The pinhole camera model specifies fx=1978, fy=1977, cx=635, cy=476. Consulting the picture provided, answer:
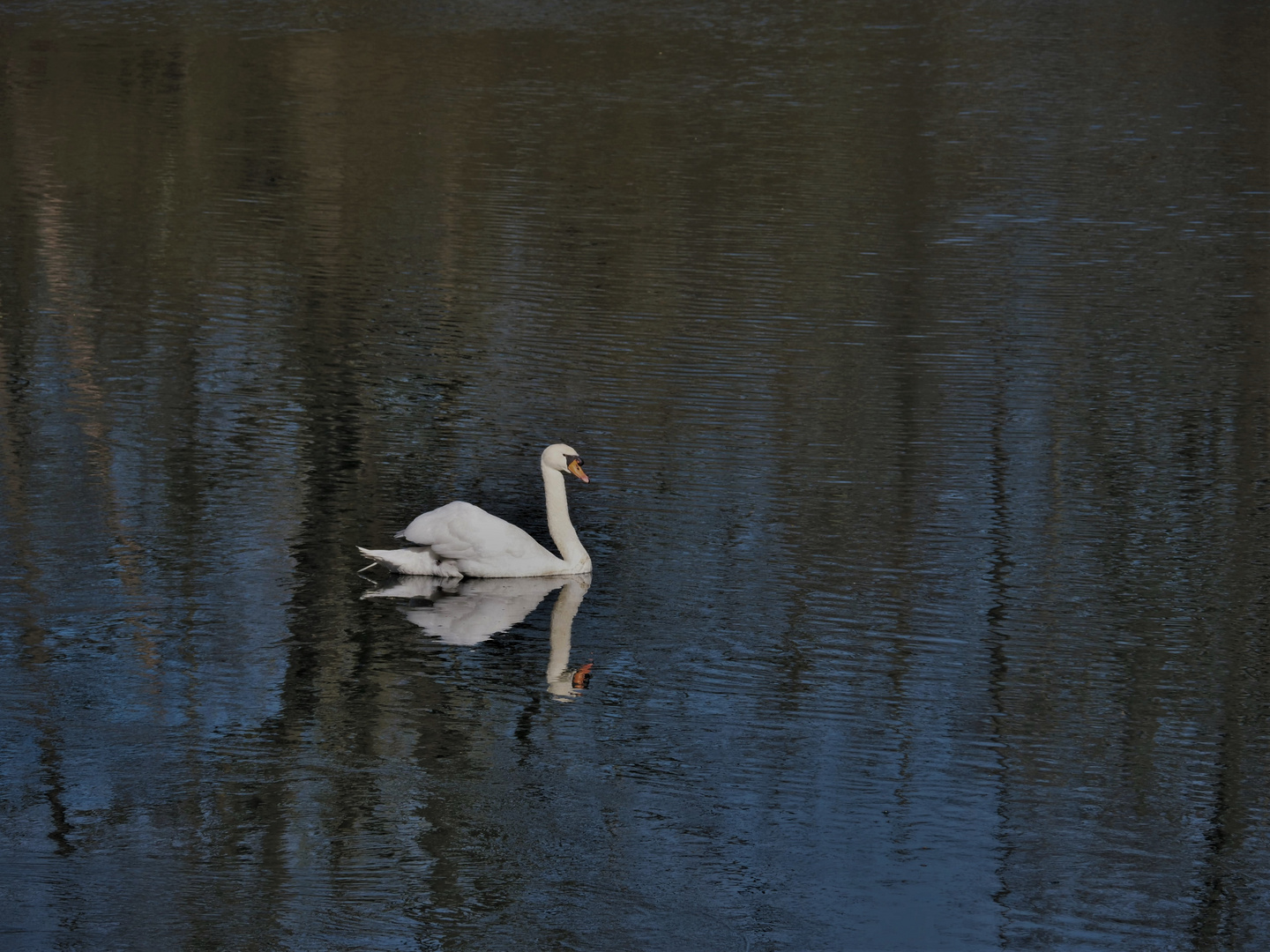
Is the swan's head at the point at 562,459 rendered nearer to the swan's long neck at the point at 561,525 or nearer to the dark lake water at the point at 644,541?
the swan's long neck at the point at 561,525

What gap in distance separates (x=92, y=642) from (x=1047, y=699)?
450cm

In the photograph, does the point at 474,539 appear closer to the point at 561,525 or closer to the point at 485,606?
the point at 485,606

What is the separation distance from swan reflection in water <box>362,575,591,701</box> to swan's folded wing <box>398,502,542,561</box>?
183 millimetres

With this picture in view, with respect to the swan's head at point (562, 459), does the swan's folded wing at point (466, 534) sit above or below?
below

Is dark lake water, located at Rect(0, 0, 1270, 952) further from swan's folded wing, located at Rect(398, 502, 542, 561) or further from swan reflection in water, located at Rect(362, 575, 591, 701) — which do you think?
swan's folded wing, located at Rect(398, 502, 542, 561)

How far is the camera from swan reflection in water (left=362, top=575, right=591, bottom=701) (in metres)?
9.73

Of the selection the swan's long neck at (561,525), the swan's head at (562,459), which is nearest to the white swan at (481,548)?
the swan's long neck at (561,525)

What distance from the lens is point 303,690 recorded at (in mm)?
8867

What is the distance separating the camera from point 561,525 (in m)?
10.9

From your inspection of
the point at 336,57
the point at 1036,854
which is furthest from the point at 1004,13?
the point at 1036,854

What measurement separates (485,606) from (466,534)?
1.34 ft

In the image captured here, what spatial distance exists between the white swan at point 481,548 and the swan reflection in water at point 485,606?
7 centimetres

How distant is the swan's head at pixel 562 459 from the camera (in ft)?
36.2

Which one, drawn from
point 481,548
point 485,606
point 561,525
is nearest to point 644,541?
point 561,525
